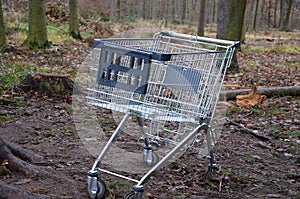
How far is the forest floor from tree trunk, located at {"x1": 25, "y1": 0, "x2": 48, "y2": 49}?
19.5ft

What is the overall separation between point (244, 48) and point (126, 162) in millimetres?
15681

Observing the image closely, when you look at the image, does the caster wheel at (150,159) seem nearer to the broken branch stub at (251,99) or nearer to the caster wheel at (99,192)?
the caster wheel at (99,192)

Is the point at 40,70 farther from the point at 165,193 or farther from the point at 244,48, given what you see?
the point at 244,48

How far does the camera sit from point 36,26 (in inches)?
521

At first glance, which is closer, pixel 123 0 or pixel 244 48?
pixel 244 48

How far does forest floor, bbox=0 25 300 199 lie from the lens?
4.20 m

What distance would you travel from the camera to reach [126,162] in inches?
197

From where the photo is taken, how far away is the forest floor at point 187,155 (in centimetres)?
420

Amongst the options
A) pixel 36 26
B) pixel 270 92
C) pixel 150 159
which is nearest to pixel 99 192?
pixel 150 159

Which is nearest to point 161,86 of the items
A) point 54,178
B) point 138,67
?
point 138,67

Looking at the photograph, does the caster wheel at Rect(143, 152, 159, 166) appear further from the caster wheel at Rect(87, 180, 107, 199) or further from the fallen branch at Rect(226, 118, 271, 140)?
the fallen branch at Rect(226, 118, 271, 140)

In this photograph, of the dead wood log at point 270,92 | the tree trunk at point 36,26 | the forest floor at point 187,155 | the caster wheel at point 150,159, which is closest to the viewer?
the forest floor at point 187,155

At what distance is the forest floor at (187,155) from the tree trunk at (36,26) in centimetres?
594

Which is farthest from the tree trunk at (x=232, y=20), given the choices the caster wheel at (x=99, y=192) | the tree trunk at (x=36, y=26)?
the caster wheel at (x=99, y=192)
